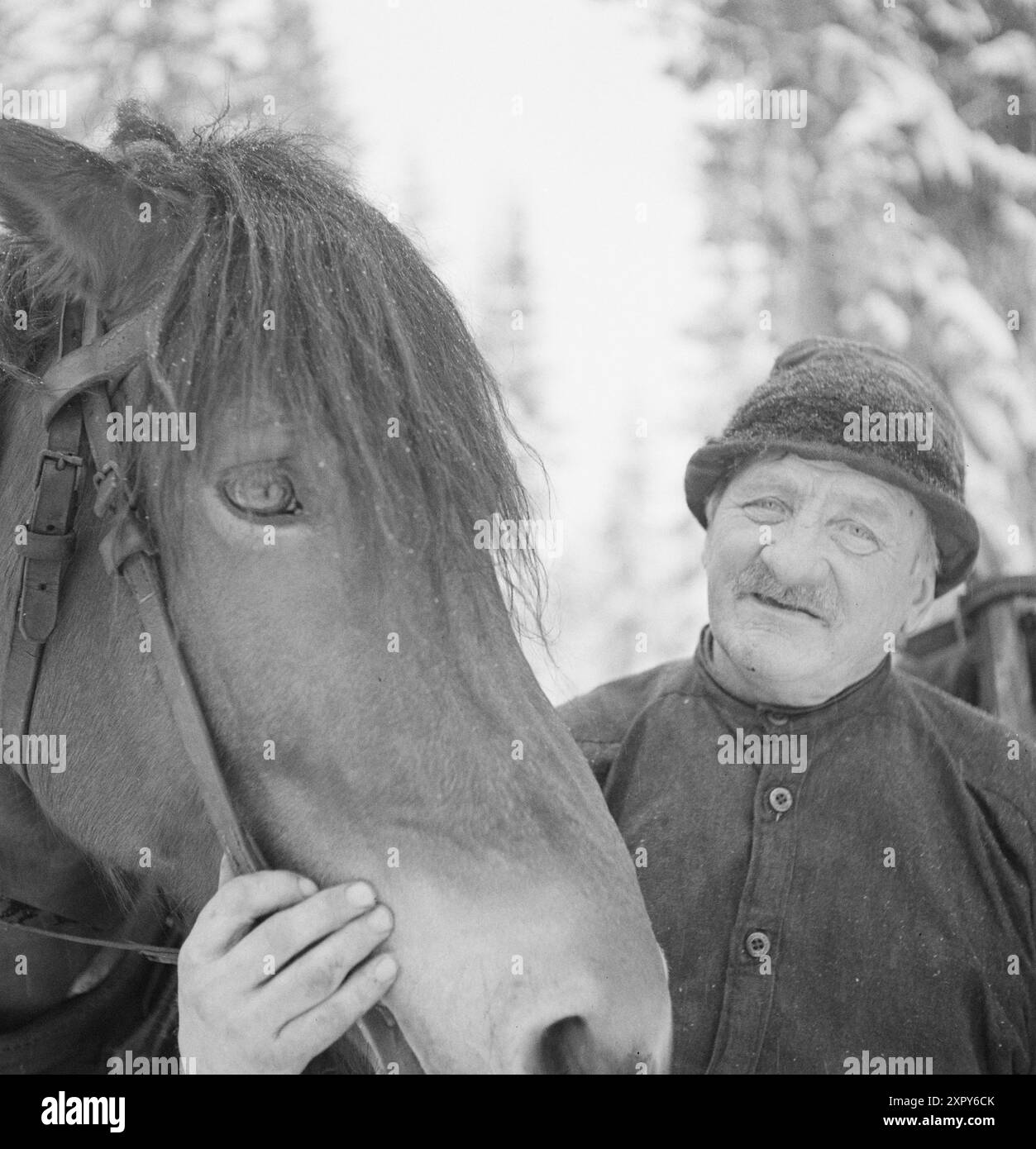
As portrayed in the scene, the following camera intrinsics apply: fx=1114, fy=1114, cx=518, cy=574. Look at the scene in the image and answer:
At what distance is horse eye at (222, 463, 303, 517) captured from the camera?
5.13ft

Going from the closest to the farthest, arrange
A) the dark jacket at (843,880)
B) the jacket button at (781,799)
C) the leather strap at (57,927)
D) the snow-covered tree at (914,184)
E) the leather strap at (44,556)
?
the leather strap at (44,556) < the leather strap at (57,927) < the dark jacket at (843,880) < the jacket button at (781,799) < the snow-covered tree at (914,184)

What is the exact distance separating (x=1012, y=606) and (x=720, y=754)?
1.99 m

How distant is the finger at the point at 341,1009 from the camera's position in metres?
1.39

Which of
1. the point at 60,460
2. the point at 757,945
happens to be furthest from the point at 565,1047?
the point at 60,460

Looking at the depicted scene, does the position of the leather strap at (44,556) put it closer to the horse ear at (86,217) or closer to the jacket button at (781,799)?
the horse ear at (86,217)

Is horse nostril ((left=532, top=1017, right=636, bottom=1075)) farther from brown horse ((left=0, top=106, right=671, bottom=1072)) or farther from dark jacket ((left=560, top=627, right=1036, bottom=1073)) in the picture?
dark jacket ((left=560, top=627, right=1036, bottom=1073))

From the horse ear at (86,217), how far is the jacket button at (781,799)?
5.19 feet

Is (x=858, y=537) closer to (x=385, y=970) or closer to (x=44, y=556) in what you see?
(x=385, y=970)

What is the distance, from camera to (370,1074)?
59.4 inches

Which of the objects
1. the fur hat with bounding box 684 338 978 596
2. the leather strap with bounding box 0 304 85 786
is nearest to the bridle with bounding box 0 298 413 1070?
the leather strap with bounding box 0 304 85 786

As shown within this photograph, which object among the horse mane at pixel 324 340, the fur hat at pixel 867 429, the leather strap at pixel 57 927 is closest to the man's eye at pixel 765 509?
the fur hat at pixel 867 429

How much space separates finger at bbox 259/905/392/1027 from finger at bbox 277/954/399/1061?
1 cm

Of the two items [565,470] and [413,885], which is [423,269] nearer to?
[413,885]

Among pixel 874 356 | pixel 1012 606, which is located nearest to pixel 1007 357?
pixel 1012 606
